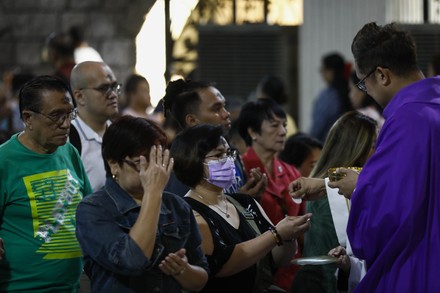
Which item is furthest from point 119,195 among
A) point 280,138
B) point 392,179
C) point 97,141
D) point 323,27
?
point 323,27

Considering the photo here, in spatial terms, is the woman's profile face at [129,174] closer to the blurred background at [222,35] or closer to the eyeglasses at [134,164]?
the eyeglasses at [134,164]

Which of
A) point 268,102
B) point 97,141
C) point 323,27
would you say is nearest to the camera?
point 97,141

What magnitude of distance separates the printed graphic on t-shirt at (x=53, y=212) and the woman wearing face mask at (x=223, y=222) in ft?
1.75

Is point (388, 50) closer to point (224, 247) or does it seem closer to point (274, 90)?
point (224, 247)

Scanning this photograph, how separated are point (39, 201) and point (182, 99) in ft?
5.15

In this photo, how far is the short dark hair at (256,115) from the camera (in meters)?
7.06

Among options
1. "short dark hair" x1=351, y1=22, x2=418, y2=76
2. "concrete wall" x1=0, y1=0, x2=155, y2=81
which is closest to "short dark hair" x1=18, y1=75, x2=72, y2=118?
"short dark hair" x1=351, y1=22, x2=418, y2=76

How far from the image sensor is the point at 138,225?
4.56 metres

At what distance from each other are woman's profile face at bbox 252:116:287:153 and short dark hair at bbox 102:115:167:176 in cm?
221

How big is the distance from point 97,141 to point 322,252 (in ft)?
5.04

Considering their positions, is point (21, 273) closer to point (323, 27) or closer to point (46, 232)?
point (46, 232)

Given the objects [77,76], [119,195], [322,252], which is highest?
[77,76]

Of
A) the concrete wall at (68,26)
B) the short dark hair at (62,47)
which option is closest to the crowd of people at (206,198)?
the short dark hair at (62,47)

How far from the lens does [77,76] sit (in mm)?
6859
